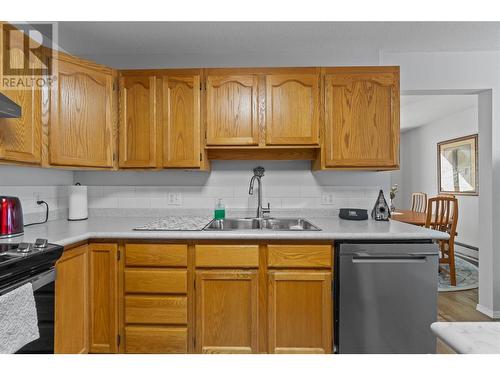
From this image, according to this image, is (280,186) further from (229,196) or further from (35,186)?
(35,186)

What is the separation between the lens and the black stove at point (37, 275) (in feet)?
3.85

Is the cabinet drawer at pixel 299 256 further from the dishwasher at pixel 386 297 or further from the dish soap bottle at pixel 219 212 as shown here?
the dish soap bottle at pixel 219 212

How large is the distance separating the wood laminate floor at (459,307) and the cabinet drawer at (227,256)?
1814 mm

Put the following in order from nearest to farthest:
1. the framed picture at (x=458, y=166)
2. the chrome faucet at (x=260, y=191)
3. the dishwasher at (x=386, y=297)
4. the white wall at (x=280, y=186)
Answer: the dishwasher at (x=386, y=297), the chrome faucet at (x=260, y=191), the white wall at (x=280, y=186), the framed picture at (x=458, y=166)

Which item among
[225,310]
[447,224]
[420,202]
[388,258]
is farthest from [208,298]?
[420,202]

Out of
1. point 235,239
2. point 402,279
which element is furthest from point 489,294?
point 235,239

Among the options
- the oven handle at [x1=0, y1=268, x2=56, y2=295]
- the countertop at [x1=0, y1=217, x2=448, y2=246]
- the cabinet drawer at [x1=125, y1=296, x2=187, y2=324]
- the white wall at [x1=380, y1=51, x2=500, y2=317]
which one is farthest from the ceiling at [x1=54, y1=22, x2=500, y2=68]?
the cabinet drawer at [x1=125, y1=296, x2=187, y2=324]

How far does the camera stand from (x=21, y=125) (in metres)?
1.69

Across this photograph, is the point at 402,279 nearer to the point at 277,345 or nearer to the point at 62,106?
the point at 277,345

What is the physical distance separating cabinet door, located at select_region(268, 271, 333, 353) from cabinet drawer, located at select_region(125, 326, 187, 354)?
22.8 inches

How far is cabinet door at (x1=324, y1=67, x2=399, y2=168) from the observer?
2.22 meters

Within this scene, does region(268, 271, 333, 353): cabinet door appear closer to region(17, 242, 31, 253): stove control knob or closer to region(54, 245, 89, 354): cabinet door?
region(54, 245, 89, 354): cabinet door

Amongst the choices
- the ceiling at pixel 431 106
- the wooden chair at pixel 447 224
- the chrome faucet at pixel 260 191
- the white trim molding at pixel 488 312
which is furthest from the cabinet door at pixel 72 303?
the ceiling at pixel 431 106

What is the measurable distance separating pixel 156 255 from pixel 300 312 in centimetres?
98
